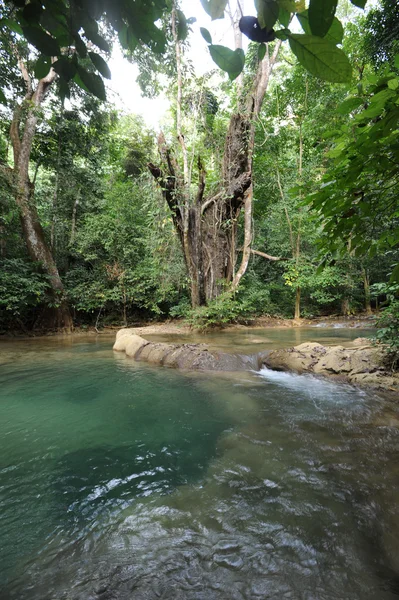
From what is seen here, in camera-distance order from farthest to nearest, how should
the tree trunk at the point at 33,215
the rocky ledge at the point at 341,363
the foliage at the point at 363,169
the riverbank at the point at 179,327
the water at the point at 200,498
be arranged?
the riverbank at the point at 179,327, the tree trunk at the point at 33,215, the rocky ledge at the point at 341,363, the water at the point at 200,498, the foliage at the point at 363,169

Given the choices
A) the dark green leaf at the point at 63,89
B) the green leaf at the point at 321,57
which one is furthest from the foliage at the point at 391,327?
the dark green leaf at the point at 63,89

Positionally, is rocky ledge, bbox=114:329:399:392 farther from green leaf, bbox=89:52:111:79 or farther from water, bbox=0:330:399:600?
green leaf, bbox=89:52:111:79

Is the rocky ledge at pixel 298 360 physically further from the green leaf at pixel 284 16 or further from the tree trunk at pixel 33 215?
the tree trunk at pixel 33 215

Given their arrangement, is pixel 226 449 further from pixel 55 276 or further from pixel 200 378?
pixel 55 276

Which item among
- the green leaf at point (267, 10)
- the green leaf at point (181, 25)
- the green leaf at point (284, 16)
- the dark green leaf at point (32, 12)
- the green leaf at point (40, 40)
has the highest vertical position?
the green leaf at point (181, 25)

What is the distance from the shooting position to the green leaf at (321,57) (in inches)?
27.4

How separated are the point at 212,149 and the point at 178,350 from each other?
9469 mm

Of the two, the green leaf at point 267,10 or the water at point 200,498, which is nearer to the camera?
the green leaf at point 267,10

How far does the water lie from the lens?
1.36m

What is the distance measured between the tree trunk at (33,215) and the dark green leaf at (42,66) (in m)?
9.61

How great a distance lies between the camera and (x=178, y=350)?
5914 millimetres

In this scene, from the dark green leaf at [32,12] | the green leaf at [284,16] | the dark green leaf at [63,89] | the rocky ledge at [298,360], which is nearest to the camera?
the green leaf at [284,16]

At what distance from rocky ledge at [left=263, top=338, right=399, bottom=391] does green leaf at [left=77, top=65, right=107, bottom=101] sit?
4619 millimetres

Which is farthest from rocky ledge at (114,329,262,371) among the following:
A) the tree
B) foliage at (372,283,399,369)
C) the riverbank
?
the tree
